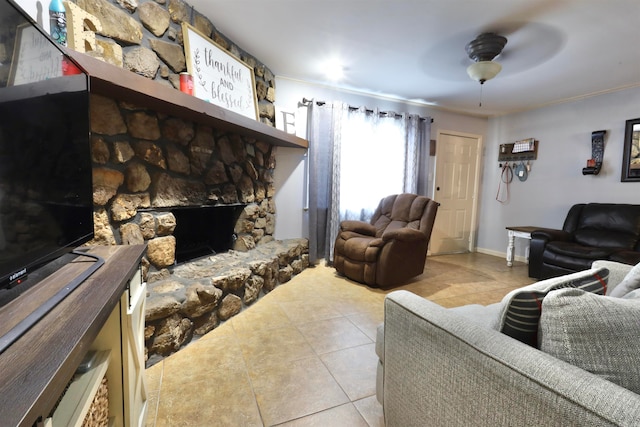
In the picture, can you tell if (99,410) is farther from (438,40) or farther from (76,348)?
(438,40)

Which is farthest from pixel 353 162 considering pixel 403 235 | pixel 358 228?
pixel 403 235

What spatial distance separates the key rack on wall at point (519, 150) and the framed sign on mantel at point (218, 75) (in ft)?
12.6

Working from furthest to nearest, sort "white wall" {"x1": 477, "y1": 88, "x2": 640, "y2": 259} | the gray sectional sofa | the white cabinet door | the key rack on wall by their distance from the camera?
the key rack on wall < "white wall" {"x1": 477, "y1": 88, "x2": 640, "y2": 259} < the white cabinet door < the gray sectional sofa

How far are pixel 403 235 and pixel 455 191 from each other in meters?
2.20

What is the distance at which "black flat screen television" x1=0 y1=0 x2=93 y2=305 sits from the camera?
25.8 inches

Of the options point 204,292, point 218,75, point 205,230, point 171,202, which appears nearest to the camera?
point 204,292

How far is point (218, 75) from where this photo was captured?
2.15 m

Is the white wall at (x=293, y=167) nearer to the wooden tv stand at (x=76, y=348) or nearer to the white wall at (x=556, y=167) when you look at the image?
the wooden tv stand at (x=76, y=348)

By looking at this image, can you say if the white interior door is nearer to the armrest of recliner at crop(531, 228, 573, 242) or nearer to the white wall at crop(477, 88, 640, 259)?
the white wall at crop(477, 88, 640, 259)

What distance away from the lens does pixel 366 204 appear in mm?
3684

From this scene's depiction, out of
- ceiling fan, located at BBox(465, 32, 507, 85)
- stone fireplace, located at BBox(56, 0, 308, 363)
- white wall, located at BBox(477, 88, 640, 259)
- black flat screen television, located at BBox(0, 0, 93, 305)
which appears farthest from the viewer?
white wall, located at BBox(477, 88, 640, 259)

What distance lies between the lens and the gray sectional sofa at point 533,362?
0.52 metres

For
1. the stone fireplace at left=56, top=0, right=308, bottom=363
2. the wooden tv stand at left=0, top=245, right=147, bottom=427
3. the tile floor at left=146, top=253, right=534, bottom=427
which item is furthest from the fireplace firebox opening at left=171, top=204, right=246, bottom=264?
the wooden tv stand at left=0, top=245, right=147, bottom=427

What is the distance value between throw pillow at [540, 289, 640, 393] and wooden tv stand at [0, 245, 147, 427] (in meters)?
0.99
